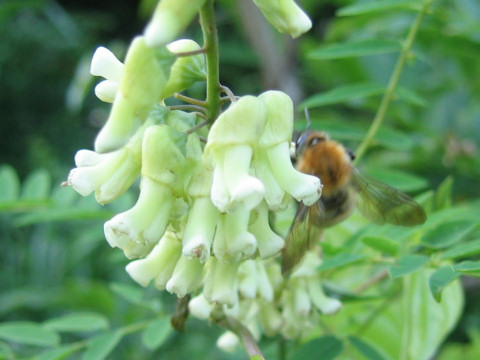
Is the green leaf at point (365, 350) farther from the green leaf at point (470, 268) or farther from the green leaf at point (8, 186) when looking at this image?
the green leaf at point (8, 186)

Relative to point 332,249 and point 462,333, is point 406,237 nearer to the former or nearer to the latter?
point 332,249

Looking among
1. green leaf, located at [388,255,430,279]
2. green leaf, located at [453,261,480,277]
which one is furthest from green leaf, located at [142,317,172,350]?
green leaf, located at [453,261,480,277]

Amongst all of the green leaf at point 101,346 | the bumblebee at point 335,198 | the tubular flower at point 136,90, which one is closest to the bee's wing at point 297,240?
the bumblebee at point 335,198

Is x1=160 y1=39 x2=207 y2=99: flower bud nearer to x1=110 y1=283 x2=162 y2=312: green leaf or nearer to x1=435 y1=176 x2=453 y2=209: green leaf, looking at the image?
x1=110 y1=283 x2=162 y2=312: green leaf

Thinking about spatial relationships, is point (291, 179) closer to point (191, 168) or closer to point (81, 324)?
point (191, 168)

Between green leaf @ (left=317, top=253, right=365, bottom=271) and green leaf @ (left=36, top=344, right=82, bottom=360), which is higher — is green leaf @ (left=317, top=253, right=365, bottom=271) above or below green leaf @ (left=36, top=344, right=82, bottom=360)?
above
